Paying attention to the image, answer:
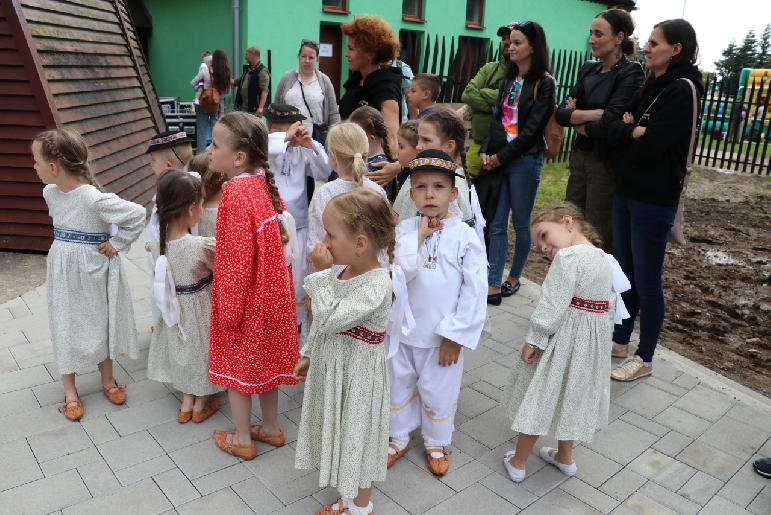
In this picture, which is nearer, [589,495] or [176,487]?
[176,487]

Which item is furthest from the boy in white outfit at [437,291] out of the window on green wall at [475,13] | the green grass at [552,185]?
the window on green wall at [475,13]

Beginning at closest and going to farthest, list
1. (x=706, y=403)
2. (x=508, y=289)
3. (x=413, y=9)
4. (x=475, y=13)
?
1. (x=706, y=403)
2. (x=508, y=289)
3. (x=413, y=9)
4. (x=475, y=13)

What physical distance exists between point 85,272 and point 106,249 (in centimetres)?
16

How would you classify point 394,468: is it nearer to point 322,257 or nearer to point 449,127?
point 322,257

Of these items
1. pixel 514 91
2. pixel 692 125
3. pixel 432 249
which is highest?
pixel 514 91

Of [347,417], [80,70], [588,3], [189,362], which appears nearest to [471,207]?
[347,417]

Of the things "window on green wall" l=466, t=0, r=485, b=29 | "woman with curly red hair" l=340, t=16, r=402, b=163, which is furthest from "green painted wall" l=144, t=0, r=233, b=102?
"woman with curly red hair" l=340, t=16, r=402, b=163

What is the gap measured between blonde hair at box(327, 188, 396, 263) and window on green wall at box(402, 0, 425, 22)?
13243mm

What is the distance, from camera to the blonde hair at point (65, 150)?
3084 mm

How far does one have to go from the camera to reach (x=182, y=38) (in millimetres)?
13242

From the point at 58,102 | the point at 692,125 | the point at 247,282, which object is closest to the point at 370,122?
the point at 247,282

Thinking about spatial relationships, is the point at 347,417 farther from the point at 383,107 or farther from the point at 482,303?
the point at 383,107

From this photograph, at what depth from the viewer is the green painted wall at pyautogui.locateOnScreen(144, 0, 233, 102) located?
41.5 feet

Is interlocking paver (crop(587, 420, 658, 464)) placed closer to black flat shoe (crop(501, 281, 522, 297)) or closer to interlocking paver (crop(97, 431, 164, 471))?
black flat shoe (crop(501, 281, 522, 297))
